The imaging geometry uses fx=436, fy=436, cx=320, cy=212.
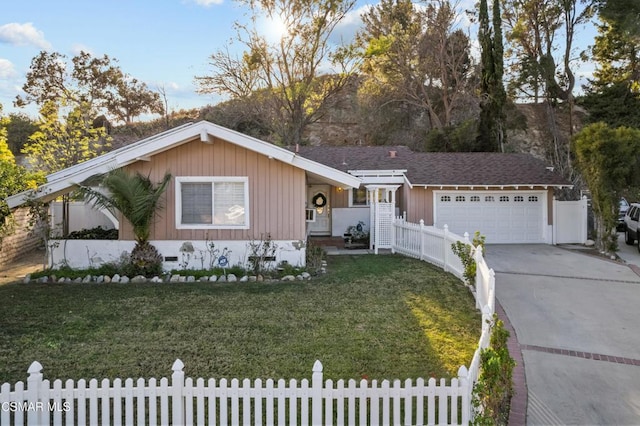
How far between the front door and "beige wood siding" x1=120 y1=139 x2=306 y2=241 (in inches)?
263

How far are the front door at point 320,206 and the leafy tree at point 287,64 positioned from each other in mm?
12009

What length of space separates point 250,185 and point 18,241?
8.43 metres

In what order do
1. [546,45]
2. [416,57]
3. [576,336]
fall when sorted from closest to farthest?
[576,336] → [546,45] → [416,57]

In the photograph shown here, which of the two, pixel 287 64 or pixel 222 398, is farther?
pixel 287 64

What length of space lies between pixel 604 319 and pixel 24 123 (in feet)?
115

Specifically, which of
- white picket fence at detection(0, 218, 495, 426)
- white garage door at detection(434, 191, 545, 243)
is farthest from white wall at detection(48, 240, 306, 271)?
white garage door at detection(434, 191, 545, 243)

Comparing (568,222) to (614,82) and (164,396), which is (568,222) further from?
(614,82)

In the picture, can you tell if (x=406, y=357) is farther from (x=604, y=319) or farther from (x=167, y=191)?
(x=167, y=191)

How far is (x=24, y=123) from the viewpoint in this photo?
Answer: 30.2 meters

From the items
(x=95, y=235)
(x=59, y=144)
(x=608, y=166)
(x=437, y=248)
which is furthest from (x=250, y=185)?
(x=59, y=144)

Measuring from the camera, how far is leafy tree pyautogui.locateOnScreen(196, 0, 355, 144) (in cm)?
2828

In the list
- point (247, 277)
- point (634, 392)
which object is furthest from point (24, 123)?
point (634, 392)

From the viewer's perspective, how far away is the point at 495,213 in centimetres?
1712

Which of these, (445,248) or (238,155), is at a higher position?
(238,155)
